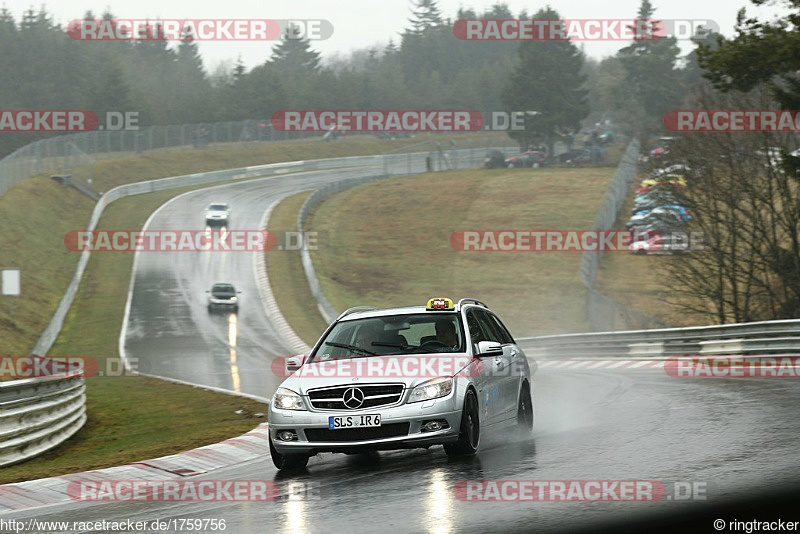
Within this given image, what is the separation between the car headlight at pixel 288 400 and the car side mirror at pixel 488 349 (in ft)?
6.03

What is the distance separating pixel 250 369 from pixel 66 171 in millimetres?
39333

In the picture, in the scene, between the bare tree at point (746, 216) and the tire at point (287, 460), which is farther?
the bare tree at point (746, 216)

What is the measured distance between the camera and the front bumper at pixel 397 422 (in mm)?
9273

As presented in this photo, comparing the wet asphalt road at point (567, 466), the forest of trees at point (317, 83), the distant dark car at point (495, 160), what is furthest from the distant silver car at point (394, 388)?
the distant dark car at point (495, 160)

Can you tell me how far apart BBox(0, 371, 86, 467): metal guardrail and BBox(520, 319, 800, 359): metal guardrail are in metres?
13.8

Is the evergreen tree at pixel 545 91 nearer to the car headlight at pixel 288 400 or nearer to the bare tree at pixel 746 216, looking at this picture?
the bare tree at pixel 746 216

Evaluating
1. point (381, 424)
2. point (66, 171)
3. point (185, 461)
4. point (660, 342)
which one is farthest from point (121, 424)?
point (66, 171)

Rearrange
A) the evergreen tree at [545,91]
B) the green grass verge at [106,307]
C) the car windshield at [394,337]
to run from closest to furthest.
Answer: the car windshield at [394,337] → the green grass verge at [106,307] → the evergreen tree at [545,91]

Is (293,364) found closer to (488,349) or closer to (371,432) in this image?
(371,432)

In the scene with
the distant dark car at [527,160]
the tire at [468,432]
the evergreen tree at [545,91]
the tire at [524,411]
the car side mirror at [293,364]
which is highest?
the evergreen tree at [545,91]

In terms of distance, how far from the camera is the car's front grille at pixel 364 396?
30.8ft

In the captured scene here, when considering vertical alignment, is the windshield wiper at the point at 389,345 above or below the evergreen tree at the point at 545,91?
below

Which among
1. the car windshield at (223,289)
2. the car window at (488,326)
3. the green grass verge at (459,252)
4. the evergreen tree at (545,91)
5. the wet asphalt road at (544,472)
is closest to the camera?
the wet asphalt road at (544,472)

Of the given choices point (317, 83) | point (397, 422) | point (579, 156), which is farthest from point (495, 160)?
Result: point (397, 422)
